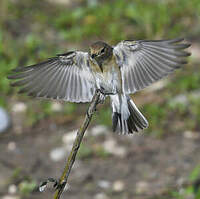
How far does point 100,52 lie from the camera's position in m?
3.55

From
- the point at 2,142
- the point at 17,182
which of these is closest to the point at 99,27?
the point at 2,142

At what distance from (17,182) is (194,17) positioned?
159 inches

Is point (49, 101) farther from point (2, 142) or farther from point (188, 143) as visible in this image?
point (188, 143)

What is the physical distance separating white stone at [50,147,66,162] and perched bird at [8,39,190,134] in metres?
2.23

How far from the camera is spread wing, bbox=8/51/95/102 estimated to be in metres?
3.76

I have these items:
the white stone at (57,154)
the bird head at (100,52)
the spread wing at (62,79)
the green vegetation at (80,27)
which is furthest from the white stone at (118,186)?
the bird head at (100,52)

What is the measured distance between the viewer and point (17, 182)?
18.4 ft

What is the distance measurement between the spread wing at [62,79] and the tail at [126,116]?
0.20m

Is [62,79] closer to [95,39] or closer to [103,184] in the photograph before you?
[103,184]

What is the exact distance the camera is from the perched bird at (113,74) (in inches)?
145

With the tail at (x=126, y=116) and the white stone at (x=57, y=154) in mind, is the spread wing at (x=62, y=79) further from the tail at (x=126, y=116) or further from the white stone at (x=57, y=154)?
the white stone at (x=57, y=154)

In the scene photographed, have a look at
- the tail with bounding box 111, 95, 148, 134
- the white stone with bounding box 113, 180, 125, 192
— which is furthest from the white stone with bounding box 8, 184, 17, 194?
the tail with bounding box 111, 95, 148, 134

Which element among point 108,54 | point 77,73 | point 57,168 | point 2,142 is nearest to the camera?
point 108,54

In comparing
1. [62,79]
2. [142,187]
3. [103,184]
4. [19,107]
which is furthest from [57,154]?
[62,79]
